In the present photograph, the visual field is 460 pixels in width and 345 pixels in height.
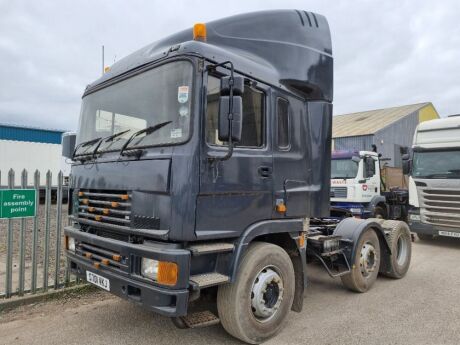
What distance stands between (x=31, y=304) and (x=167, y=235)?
2694mm

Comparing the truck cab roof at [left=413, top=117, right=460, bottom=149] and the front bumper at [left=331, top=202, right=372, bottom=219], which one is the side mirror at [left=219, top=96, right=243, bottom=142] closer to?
the truck cab roof at [left=413, top=117, right=460, bottom=149]

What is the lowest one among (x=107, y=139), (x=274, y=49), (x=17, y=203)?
(x=17, y=203)

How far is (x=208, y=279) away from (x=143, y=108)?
1612mm

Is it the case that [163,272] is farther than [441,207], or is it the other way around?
[441,207]

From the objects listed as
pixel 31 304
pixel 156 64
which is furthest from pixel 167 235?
pixel 31 304

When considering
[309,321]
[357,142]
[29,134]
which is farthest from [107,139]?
[357,142]

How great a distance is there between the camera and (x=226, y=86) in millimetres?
3146

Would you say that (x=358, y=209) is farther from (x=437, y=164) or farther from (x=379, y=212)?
(x=437, y=164)

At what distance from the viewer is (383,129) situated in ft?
73.4

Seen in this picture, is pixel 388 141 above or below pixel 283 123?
above

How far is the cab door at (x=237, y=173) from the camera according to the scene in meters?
3.23

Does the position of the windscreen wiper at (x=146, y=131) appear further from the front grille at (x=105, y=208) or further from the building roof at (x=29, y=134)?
the building roof at (x=29, y=134)

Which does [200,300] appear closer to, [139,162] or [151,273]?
[151,273]

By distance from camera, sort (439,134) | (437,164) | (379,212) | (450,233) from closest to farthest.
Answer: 1. (450,233)
2. (437,164)
3. (439,134)
4. (379,212)
